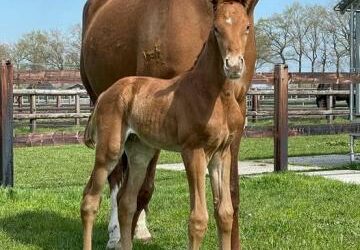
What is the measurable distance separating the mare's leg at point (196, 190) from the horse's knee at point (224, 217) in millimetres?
241

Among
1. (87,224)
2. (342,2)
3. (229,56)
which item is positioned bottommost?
(87,224)

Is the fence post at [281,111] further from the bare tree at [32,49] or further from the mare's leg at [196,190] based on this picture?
the bare tree at [32,49]

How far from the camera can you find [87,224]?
14.0 ft

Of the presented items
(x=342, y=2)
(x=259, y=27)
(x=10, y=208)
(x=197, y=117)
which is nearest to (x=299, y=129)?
(x=342, y=2)

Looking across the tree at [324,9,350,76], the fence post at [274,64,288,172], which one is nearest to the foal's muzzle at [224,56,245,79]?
the fence post at [274,64,288,172]

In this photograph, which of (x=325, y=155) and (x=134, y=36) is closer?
(x=134, y=36)

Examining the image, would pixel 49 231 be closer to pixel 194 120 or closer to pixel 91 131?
pixel 91 131

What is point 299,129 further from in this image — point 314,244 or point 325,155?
point 314,244

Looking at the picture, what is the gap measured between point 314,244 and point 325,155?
306 inches

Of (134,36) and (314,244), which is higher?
(134,36)

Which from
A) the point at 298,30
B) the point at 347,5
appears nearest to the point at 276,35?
the point at 298,30

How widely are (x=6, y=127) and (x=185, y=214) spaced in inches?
127

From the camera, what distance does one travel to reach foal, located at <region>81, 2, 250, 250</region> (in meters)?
3.50

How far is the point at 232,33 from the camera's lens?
11.2ft
